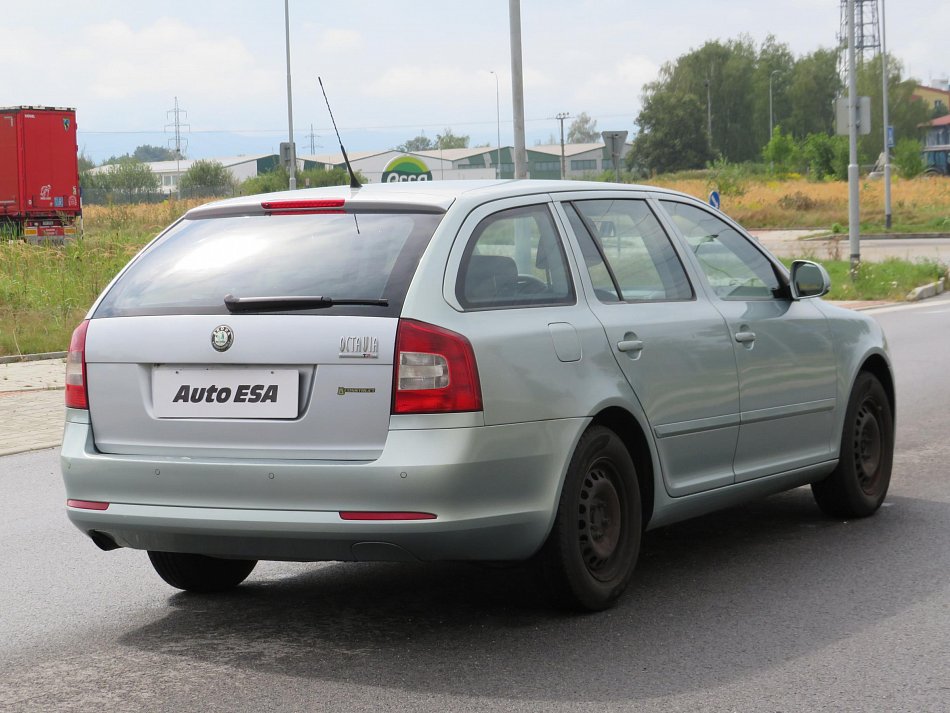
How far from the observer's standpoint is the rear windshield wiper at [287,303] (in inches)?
195

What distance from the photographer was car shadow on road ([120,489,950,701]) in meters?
4.75

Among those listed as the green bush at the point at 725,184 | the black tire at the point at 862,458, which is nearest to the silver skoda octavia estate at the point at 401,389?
the black tire at the point at 862,458

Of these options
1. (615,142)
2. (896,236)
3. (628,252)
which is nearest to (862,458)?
(628,252)

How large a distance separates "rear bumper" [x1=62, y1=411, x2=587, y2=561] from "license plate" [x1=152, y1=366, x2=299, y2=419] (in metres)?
0.17

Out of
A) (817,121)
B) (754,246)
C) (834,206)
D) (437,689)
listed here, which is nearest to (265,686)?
(437,689)

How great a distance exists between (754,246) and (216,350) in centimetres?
299

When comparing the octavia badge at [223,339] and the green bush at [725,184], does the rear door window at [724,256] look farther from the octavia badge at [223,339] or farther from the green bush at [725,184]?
the green bush at [725,184]

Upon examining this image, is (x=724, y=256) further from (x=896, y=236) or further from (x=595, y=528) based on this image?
(x=896, y=236)

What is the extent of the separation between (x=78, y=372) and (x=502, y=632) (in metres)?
1.81

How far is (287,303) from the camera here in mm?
5004

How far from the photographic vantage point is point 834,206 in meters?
62.4

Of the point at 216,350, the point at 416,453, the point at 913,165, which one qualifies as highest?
the point at 913,165

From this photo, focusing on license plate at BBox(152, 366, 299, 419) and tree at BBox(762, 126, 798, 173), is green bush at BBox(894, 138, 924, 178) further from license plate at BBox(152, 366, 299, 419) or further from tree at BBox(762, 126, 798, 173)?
license plate at BBox(152, 366, 299, 419)

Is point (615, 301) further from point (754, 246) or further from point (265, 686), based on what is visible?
point (265, 686)
